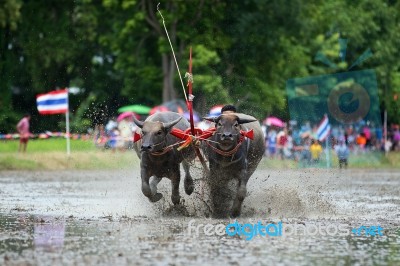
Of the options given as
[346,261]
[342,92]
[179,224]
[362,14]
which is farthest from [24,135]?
[346,261]

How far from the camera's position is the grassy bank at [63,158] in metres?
38.1

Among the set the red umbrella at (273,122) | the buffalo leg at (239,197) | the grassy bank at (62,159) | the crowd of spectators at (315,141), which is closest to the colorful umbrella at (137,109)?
the red umbrella at (273,122)

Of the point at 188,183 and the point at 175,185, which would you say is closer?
the point at 175,185

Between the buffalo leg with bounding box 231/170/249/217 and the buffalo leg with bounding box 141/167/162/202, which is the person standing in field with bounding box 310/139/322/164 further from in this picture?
the buffalo leg with bounding box 231/170/249/217

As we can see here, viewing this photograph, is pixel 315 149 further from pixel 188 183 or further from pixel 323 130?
pixel 188 183

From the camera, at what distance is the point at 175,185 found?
18.7 metres

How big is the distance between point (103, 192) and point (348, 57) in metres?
35.4

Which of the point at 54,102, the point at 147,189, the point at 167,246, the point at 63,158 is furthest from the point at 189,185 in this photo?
the point at 54,102

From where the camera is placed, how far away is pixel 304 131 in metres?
45.0

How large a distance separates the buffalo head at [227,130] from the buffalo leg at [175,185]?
1.16 metres

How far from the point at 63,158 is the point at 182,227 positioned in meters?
23.7

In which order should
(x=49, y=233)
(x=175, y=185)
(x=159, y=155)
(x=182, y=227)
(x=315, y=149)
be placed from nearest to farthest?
(x=49, y=233), (x=182, y=227), (x=159, y=155), (x=175, y=185), (x=315, y=149)

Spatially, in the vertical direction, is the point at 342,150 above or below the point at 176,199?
above

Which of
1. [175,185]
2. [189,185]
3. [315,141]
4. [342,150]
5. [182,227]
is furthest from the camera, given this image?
[342,150]
